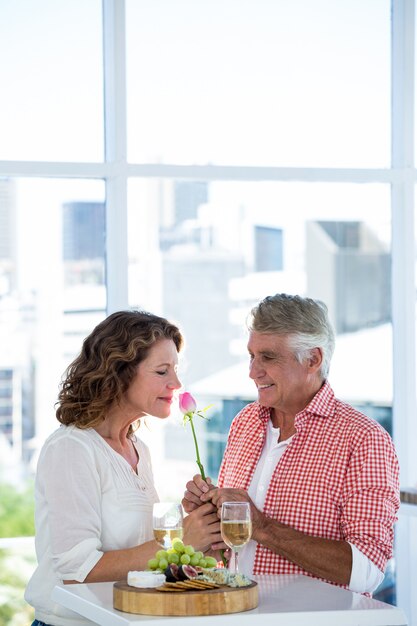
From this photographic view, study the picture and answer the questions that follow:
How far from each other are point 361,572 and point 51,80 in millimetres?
2464

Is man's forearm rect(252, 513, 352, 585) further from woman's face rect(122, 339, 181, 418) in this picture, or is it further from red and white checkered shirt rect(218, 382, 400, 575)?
woman's face rect(122, 339, 181, 418)

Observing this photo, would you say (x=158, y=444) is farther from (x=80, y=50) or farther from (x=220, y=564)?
(x=80, y=50)

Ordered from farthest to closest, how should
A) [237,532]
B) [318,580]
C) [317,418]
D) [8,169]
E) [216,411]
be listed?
[216,411] → [8,169] → [317,418] → [318,580] → [237,532]

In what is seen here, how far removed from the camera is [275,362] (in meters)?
3.30

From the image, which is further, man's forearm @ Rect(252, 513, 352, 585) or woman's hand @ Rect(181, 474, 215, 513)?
woman's hand @ Rect(181, 474, 215, 513)

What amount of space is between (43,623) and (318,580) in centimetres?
78

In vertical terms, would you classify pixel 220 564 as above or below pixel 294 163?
below

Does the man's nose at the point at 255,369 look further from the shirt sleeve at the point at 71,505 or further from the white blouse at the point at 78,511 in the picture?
the shirt sleeve at the point at 71,505

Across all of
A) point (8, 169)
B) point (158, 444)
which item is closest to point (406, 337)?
point (158, 444)

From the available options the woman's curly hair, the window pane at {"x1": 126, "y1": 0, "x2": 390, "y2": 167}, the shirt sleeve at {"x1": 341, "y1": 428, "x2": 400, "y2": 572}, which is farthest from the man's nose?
the window pane at {"x1": 126, "y1": 0, "x2": 390, "y2": 167}

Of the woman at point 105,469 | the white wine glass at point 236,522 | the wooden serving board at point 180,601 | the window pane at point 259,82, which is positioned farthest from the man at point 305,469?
the window pane at point 259,82

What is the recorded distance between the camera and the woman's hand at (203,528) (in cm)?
302

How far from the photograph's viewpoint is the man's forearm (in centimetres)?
298

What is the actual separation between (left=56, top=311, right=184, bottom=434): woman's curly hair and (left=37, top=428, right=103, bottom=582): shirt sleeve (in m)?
0.13
